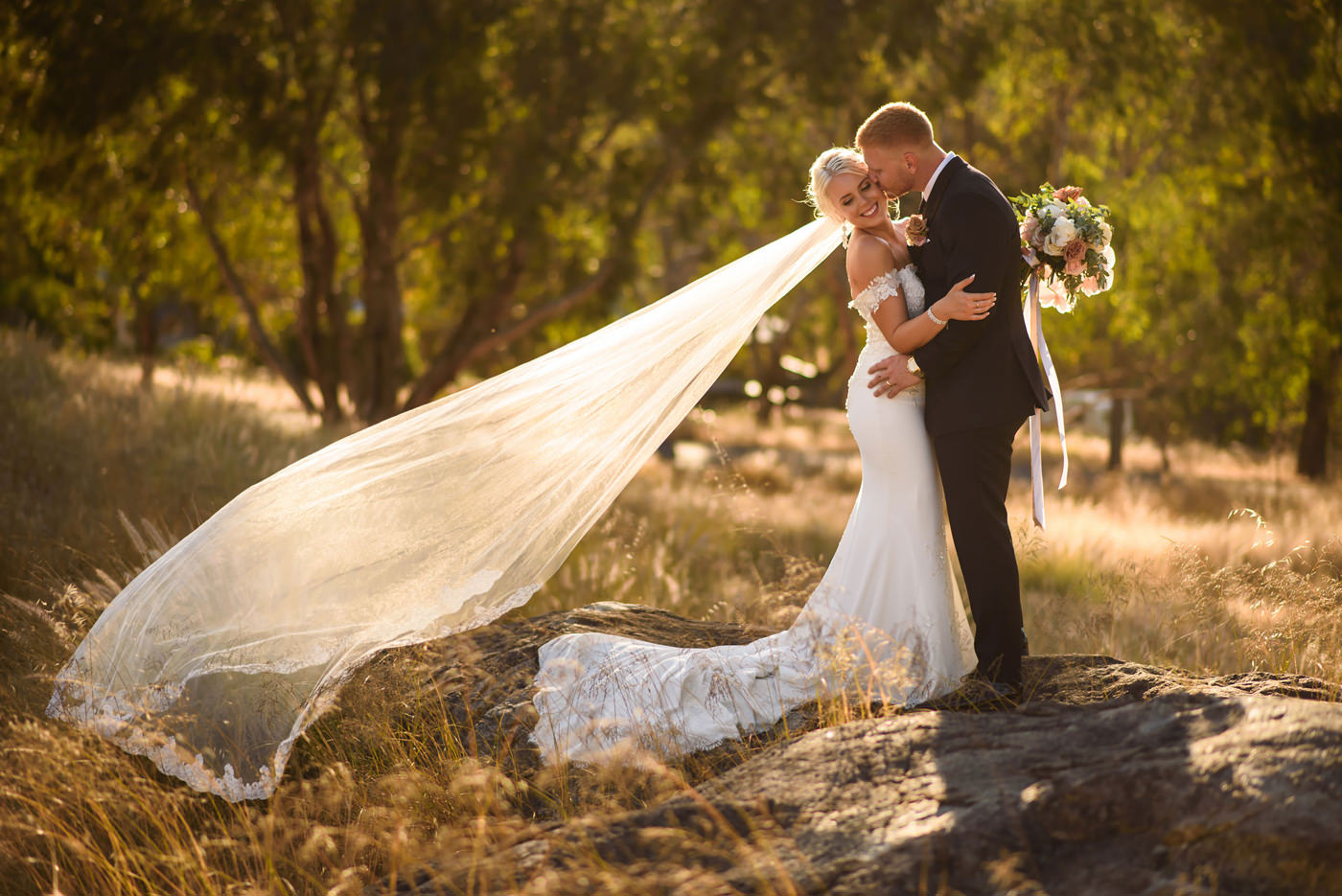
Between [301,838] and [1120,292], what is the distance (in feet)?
53.3

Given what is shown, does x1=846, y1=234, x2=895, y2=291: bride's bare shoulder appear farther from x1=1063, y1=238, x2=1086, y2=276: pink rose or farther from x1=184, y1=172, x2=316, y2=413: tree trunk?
x1=184, y1=172, x2=316, y2=413: tree trunk

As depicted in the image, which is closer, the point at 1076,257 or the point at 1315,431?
the point at 1076,257

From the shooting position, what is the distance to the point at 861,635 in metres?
4.21

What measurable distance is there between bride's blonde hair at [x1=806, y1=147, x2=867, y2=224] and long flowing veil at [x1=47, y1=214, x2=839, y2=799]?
1.42ft

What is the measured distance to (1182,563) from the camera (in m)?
4.71

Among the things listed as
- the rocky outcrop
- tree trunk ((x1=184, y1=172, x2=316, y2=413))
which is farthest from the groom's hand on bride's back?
tree trunk ((x1=184, y1=172, x2=316, y2=413))

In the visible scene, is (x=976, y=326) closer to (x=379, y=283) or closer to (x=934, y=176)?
(x=934, y=176)

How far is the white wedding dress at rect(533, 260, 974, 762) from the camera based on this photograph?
422cm

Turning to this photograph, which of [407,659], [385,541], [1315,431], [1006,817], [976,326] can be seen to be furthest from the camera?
[1315,431]

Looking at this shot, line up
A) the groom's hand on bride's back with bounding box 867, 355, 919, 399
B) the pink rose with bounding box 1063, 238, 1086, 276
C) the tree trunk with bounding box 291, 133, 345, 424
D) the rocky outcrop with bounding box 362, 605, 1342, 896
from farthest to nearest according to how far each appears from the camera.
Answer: the tree trunk with bounding box 291, 133, 345, 424 < the pink rose with bounding box 1063, 238, 1086, 276 < the groom's hand on bride's back with bounding box 867, 355, 919, 399 < the rocky outcrop with bounding box 362, 605, 1342, 896

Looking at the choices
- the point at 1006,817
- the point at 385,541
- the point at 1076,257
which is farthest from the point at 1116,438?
the point at 1006,817

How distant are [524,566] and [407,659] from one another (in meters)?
0.72

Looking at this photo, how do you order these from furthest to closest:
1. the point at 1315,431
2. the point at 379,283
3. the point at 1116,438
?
the point at 1116,438
the point at 1315,431
the point at 379,283

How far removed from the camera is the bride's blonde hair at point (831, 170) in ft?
13.9
